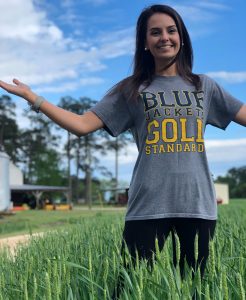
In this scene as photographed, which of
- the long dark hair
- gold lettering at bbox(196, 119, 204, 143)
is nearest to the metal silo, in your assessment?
the long dark hair

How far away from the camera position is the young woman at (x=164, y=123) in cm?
215

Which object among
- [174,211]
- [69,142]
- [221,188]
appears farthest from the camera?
[69,142]

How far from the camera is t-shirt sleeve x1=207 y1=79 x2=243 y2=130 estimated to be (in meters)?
2.39

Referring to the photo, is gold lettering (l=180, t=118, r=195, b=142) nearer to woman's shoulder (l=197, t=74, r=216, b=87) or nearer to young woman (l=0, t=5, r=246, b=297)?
young woman (l=0, t=5, r=246, b=297)

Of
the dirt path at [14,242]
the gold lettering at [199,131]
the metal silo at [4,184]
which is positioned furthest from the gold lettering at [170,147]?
the metal silo at [4,184]

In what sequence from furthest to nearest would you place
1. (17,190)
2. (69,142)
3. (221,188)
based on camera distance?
(69,142), (221,188), (17,190)

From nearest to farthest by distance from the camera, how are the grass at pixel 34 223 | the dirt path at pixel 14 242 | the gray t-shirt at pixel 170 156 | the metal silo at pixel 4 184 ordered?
the gray t-shirt at pixel 170 156
the dirt path at pixel 14 242
the grass at pixel 34 223
the metal silo at pixel 4 184

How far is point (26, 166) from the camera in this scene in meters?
55.4

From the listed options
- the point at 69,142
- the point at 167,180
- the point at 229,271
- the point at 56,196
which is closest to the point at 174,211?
the point at 167,180

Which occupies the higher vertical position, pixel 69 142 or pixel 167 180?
Answer: pixel 69 142

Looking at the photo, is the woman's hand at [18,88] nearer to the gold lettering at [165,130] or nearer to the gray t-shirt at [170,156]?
the gray t-shirt at [170,156]

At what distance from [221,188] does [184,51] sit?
4809 centimetres

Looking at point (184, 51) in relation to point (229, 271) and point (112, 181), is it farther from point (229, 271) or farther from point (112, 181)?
point (112, 181)

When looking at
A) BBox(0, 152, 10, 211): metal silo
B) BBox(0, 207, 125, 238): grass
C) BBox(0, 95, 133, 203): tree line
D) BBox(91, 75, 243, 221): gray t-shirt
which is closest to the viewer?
BBox(91, 75, 243, 221): gray t-shirt
